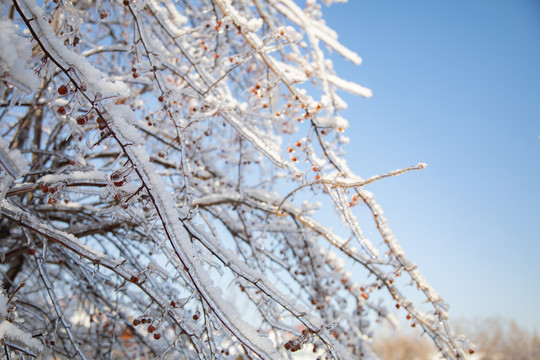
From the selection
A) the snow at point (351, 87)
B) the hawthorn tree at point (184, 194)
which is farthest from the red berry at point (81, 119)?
the snow at point (351, 87)

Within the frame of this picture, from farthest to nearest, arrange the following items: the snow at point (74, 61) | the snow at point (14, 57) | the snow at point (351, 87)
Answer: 1. the snow at point (351, 87)
2. the snow at point (74, 61)
3. the snow at point (14, 57)

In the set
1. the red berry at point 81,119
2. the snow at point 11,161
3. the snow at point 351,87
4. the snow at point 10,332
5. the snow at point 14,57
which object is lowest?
the snow at point 10,332

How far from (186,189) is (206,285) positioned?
587mm

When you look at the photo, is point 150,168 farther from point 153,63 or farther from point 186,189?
point 153,63

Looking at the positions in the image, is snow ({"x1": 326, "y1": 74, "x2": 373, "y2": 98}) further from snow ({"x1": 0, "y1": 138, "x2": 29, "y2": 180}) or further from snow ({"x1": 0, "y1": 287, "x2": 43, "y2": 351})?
snow ({"x1": 0, "y1": 287, "x2": 43, "y2": 351})

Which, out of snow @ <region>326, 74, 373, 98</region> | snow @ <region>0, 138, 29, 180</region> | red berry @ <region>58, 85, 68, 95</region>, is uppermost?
snow @ <region>326, 74, 373, 98</region>

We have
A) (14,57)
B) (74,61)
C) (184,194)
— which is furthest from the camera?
(184,194)

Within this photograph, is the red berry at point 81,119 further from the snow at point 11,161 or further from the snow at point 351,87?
the snow at point 351,87

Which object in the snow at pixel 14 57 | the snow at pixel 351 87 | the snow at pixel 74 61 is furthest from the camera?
the snow at pixel 351 87

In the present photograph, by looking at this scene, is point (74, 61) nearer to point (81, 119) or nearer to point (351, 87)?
point (81, 119)

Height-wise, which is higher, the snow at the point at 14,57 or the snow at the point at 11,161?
A: the snow at the point at 14,57

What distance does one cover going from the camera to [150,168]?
1004 millimetres

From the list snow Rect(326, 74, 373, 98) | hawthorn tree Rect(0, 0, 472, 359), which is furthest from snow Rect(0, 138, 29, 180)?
snow Rect(326, 74, 373, 98)

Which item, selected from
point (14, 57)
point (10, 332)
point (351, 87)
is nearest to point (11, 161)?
point (14, 57)
